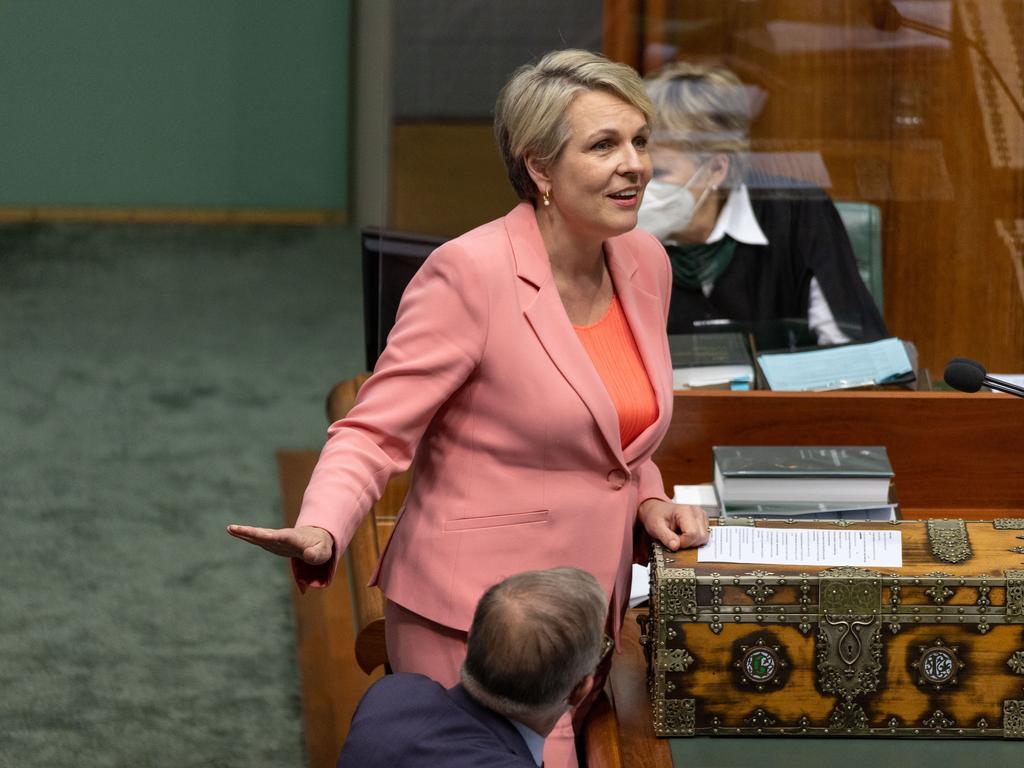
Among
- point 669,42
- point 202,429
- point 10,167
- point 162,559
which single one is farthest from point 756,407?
point 10,167

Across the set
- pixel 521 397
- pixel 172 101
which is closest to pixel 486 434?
pixel 521 397

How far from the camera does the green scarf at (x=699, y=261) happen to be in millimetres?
3375

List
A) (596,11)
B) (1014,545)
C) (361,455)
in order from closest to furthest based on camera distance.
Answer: (361,455)
(1014,545)
(596,11)

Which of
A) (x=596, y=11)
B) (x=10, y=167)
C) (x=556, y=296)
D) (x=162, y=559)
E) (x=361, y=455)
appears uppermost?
(x=596, y=11)

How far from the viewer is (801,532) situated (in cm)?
200

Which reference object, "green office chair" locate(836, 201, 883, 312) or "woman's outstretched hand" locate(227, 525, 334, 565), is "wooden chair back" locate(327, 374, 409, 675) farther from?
"green office chair" locate(836, 201, 883, 312)

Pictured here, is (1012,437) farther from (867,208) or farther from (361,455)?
(361,455)

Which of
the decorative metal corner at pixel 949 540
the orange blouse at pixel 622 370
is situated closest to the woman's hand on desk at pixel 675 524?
the orange blouse at pixel 622 370

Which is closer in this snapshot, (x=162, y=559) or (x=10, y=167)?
(x=162, y=559)

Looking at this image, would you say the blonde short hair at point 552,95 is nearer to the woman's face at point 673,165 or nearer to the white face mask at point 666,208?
the white face mask at point 666,208

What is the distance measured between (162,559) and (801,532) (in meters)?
2.62

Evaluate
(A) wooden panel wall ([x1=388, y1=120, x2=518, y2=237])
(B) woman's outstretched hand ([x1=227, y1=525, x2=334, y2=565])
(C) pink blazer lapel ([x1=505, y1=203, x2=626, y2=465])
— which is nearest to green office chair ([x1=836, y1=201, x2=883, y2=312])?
(A) wooden panel wall ([x1=388, y1=120, x2=518, y2=237])

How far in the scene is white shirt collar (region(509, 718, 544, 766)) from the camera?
161cm

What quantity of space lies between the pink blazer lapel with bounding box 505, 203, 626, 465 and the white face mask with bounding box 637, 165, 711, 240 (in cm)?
150
